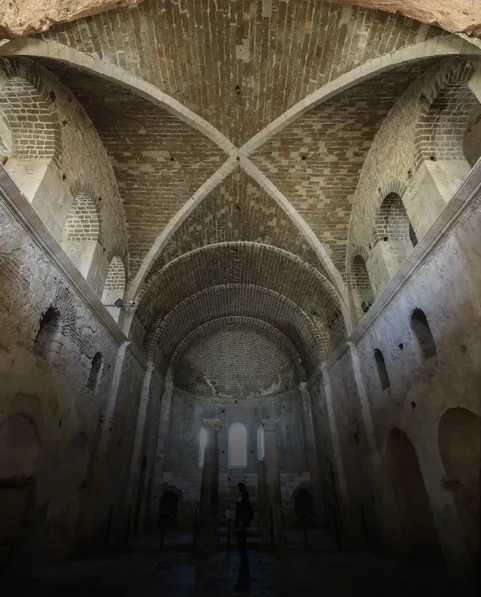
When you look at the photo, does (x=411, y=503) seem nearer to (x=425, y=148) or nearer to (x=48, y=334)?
(x=425, y=148)

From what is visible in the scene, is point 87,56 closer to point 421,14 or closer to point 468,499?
point 421,14

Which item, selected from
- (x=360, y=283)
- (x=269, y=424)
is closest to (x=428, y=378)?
(x=360, y=283)

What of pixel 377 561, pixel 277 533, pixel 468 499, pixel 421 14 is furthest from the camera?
pixel 277 533

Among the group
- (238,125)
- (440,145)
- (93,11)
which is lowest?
(93,11)

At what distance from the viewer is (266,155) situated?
884 cm

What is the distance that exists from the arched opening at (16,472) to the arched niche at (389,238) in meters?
8.05

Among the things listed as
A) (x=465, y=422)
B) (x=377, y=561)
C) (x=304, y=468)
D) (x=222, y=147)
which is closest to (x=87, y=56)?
(x=222, y=147)

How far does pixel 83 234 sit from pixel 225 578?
25.8 feet

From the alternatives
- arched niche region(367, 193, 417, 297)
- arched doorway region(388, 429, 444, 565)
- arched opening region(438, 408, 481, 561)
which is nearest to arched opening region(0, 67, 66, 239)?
arched niche region(367, 193, 417, 297)

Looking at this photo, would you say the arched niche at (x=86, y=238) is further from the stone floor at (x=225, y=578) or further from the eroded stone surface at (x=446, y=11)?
the eroded stone surface at (x=446, y=11)

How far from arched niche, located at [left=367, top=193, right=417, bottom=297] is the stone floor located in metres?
5.62

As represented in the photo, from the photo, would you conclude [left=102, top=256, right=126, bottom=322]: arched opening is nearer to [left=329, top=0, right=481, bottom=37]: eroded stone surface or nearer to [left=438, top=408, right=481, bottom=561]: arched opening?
[left=329, top=0, right=481, bottom=37]: eroded stone surface

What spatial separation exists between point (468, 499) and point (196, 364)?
14.2m

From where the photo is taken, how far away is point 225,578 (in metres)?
5.35
